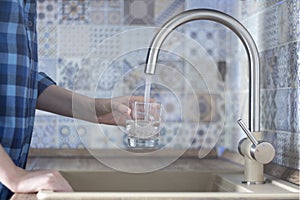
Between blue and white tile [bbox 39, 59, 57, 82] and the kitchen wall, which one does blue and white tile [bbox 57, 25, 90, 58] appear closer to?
blue and white tile [bbox 39, 59, 57, 82]

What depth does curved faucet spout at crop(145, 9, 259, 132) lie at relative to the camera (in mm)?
1360

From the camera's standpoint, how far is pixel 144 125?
56.7 inches

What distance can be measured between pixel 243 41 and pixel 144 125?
11.7 inches

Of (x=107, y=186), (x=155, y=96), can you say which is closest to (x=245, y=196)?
(x=107, y=186)

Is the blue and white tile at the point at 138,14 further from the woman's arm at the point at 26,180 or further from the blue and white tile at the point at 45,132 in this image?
the woman's arm at the point at 26,180

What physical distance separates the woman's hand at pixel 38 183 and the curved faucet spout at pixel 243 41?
35cm

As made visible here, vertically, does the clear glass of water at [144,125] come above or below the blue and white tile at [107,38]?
below

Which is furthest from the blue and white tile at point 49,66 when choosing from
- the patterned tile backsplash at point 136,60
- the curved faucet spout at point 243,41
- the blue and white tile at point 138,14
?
the curved faucet spout at point 243,41

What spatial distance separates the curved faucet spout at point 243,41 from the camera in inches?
53.6

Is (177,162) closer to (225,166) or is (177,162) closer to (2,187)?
(225,166)

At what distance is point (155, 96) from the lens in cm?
197

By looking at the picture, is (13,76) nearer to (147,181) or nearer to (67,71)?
(147,181)

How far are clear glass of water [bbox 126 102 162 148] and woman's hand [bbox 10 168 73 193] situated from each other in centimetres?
32

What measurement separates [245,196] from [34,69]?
2.06 feet
